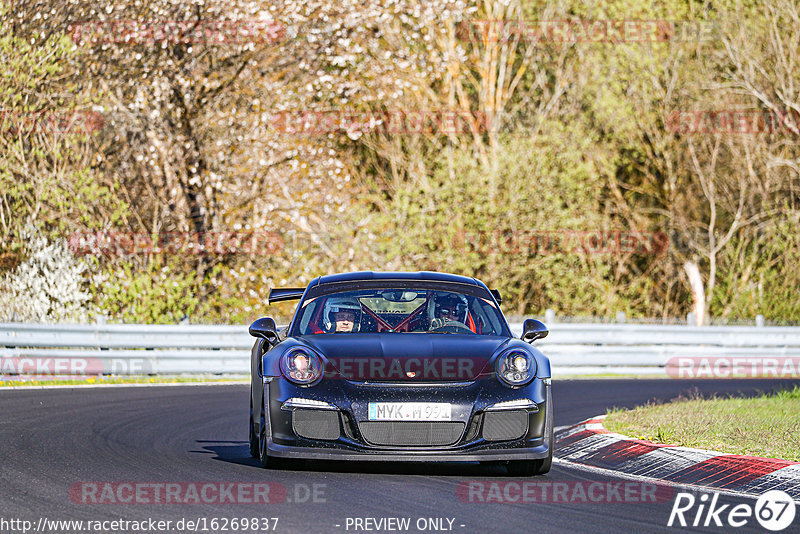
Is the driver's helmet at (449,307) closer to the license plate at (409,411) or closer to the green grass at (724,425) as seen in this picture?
the license plate at (409,411)

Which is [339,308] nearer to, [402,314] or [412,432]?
[402,314]

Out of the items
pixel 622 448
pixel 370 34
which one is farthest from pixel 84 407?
pixel 370 34

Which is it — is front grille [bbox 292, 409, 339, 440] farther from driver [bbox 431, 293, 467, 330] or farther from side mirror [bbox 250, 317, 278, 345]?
driver [bbox 431, 293, 467, 330]

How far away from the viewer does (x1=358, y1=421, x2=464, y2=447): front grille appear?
8148mm

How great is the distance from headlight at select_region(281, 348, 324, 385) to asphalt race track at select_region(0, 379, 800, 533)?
0.67 m

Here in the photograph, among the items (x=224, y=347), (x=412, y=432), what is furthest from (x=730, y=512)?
(x=224, y=347)

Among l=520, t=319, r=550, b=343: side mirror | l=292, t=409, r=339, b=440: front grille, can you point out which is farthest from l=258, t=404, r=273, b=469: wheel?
l=520, t=319, r=550, b=343: side mirror

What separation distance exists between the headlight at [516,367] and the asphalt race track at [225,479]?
74 cm

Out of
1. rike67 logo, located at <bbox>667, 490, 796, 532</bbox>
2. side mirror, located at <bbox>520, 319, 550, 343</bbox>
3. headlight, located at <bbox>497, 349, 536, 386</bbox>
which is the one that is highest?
side mirror, located at <bbox>520, 319, 550, 343</bbox>

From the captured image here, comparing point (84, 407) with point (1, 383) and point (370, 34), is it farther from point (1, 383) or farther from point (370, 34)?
point (370, 34)

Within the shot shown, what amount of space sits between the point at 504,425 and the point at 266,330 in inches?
76.9

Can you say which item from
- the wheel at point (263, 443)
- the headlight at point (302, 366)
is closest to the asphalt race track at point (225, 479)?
the wheel at point (263, 443)

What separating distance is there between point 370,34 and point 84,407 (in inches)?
617

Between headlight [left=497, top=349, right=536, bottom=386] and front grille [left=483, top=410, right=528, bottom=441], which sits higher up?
headlight [left=497, top=349, right=536, bottom=386]
